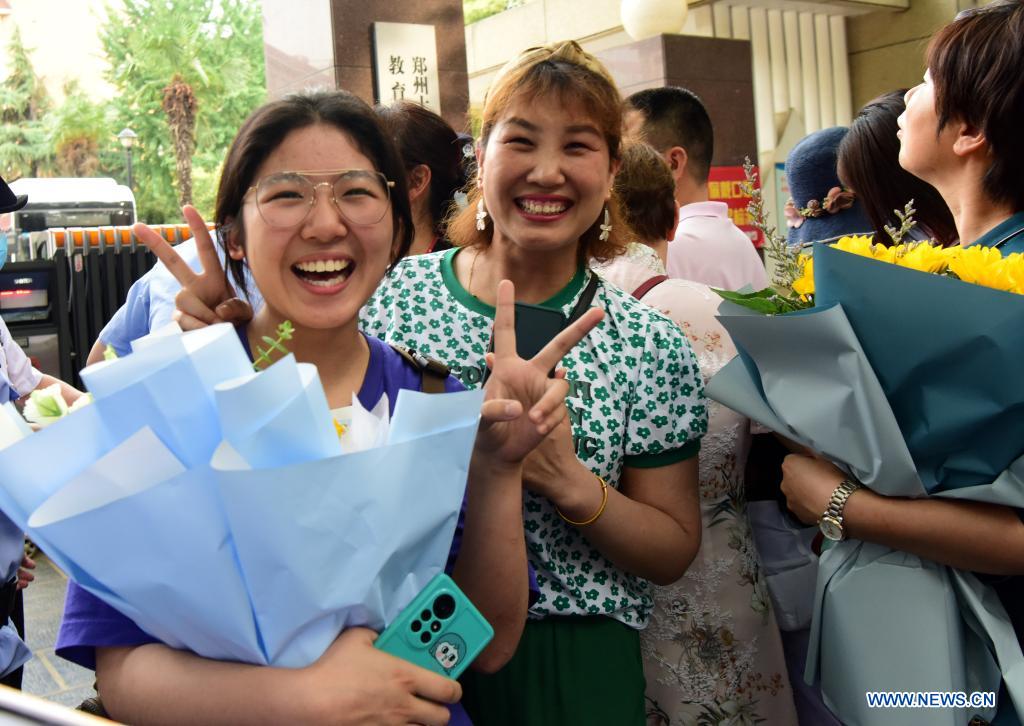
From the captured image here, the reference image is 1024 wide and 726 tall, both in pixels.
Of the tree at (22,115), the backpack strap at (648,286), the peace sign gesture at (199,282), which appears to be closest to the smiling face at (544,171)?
the backpack strap at (648,286)

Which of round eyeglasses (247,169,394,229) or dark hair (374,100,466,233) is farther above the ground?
dark hair (374,100,466,233)

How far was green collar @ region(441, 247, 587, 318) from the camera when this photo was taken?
5.66 ft

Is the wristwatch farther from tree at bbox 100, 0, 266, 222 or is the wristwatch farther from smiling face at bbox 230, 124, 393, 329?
tree at bbox 100, 0, 266, 222

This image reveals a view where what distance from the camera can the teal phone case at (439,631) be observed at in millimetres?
1030

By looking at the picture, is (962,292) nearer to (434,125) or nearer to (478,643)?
(478,643)

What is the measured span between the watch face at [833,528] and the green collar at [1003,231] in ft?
1.85

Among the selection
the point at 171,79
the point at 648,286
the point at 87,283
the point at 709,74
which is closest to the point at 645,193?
the point at 648,286

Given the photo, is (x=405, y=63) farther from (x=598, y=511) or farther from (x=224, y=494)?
(x=224, y=494)

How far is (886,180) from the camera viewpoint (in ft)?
7.72

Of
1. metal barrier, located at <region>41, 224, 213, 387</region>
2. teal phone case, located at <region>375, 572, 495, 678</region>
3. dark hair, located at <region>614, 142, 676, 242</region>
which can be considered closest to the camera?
teal phone case, located at <region>375, 572, 495, 678</region>

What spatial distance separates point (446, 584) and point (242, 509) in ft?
0.94

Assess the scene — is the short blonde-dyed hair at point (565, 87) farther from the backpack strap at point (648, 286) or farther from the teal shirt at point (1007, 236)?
the teal shirt at point (1007, 236)

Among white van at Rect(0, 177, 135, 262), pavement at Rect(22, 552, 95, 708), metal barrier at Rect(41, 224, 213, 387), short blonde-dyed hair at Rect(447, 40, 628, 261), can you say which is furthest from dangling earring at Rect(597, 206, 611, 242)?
white van at Rect(0, 177, 135, 262)

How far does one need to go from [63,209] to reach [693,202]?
5.41 m
